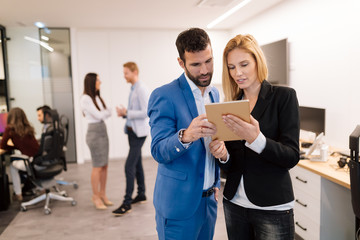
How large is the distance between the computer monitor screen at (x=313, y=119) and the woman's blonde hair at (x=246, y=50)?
2246mm

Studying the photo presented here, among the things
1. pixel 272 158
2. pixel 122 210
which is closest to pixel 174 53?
pixel 122 210

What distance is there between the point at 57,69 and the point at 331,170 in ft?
18.4

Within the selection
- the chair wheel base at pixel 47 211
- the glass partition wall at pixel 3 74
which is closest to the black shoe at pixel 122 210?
the chair wheel base at pixel 47 211

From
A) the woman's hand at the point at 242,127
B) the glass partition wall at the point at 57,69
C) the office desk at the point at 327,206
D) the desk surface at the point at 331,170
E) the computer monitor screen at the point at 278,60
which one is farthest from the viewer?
the glass partition wall at the point at 57,69

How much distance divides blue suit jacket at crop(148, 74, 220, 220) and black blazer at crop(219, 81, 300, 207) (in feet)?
0.51

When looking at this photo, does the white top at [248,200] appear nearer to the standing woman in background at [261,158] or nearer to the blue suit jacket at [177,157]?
the standing woman in background at [261,158]

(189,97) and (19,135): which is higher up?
(189,97)

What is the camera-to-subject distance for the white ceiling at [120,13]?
4.53 m

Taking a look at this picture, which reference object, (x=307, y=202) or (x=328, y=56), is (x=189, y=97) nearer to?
(x=307, y=202)

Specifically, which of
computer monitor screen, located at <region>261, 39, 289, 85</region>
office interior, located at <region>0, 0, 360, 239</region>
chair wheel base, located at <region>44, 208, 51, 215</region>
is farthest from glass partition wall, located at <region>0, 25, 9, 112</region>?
computer monitor screen, located at <region>261, 39, 289, 85</region>

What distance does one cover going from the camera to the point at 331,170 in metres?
2.61

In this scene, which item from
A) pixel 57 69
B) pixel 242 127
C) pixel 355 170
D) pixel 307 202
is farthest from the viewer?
pixel 57 69

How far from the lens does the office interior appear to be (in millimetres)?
3311

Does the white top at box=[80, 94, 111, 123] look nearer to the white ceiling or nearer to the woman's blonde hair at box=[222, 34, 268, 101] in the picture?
the white ceiling
